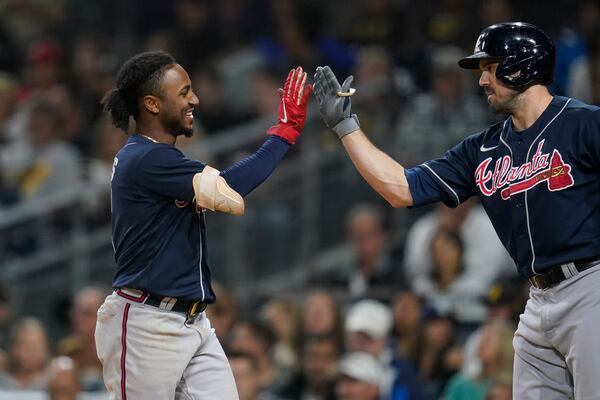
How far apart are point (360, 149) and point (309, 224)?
380cm

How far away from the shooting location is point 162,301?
4730mm

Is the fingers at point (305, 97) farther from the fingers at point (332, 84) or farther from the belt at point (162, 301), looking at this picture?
the belt at point (162, 301)

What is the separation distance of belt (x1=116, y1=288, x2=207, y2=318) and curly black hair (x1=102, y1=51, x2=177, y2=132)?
678 mm

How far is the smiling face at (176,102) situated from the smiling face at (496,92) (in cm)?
121

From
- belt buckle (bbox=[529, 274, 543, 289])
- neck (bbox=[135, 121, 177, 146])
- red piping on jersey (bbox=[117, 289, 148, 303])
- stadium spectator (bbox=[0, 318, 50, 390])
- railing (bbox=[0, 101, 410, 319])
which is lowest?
stadium spectator (bbox=[0, 318, 50, 390])

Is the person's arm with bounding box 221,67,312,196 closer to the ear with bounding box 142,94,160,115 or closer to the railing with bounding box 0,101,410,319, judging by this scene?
the ear with bounding box 142,94,160,115

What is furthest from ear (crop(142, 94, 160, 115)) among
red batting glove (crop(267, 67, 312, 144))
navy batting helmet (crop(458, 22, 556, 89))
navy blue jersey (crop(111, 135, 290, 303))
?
navy batting helmet (crop(458, 22, 556, 89))

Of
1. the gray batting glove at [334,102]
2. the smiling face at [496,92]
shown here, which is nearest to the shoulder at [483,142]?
the smiling face at [496,92]

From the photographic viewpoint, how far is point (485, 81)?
5.00 meters

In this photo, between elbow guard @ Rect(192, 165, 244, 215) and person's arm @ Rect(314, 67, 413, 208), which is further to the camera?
person's arm @ Rect(314, 67, 413, 208)

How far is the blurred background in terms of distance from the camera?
782cm

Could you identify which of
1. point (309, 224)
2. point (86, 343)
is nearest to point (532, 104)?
point (309, 224)

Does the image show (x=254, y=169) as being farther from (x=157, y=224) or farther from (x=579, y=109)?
(x=579, y=109)

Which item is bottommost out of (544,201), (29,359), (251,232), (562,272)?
(29,359)
